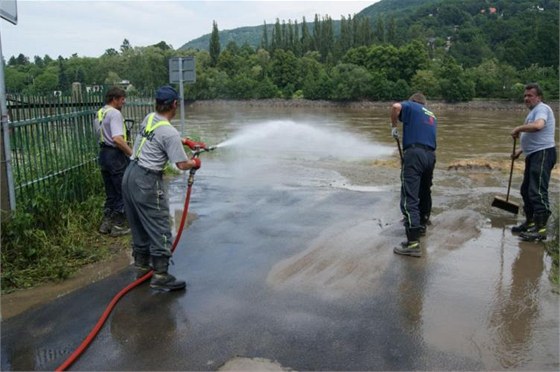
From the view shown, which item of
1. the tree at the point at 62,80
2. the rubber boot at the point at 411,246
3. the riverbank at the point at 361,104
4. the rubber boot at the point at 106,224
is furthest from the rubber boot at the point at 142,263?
the riverbank at the point at 361,104

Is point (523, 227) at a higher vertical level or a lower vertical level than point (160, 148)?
lower

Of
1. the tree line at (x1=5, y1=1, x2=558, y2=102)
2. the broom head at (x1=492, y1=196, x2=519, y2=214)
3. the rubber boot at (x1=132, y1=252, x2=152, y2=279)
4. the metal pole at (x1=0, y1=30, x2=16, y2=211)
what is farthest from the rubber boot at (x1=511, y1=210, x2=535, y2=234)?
the tree line at (x1=5, y1=1, x2=558, y2=102)

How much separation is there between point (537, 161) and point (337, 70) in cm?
8819

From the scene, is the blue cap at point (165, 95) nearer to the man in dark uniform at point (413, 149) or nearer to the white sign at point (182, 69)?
the man in dark uniform at point (413, 149)

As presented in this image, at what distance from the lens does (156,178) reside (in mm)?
4898

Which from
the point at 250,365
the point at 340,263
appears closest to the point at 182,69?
the point at 340,263

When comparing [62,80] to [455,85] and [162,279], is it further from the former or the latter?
[455,85]

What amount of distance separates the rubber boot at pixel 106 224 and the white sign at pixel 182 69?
20.3 ft

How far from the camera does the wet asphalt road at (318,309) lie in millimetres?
3672

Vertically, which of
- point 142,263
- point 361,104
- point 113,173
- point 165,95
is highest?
point 361,104

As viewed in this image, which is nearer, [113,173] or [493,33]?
[113,173]

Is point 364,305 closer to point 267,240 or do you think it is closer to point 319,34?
point 267,240

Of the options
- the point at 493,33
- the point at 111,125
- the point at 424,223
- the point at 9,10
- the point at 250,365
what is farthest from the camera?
the point at 493,33

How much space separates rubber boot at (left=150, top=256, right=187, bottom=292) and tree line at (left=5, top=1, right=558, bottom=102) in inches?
2347
